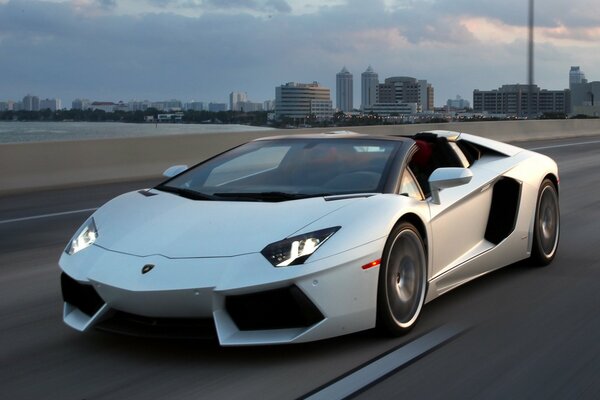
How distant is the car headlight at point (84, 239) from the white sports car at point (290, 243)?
0.7 inches

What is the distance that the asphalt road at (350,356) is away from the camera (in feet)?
13.2

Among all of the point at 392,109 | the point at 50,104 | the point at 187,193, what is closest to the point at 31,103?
the point at 50,104

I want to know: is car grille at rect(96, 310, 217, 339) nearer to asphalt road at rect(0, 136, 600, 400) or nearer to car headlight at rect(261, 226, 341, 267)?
asphalt road at rect(0, 136, 600, 400)

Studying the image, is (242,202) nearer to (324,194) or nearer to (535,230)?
(324,194)

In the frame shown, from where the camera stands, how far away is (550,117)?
35531 mm

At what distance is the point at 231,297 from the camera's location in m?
4.17

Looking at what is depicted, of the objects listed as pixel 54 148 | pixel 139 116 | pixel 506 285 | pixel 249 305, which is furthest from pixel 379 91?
pixel 249 305

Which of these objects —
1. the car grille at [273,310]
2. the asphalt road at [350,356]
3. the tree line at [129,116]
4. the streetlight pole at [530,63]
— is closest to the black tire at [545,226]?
the asphalt road at [350,356]

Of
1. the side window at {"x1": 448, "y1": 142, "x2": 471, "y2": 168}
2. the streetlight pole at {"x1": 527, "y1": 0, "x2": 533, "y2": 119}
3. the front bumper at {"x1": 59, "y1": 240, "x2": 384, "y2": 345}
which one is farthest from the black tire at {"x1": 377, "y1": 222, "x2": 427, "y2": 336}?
the streetlight pole at {"x1": 527, "y1": 0, "x2": 533, "y2": 119}

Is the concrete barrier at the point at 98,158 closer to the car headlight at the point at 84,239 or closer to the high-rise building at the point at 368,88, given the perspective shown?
the high-rise building at the point at 368,88

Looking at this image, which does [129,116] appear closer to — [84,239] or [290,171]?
[290,171]

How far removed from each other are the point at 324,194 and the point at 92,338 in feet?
5.37

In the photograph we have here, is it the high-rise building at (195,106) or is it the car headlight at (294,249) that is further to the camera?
the high-rise building at (195,106)

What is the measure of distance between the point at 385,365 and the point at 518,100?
2824cm
